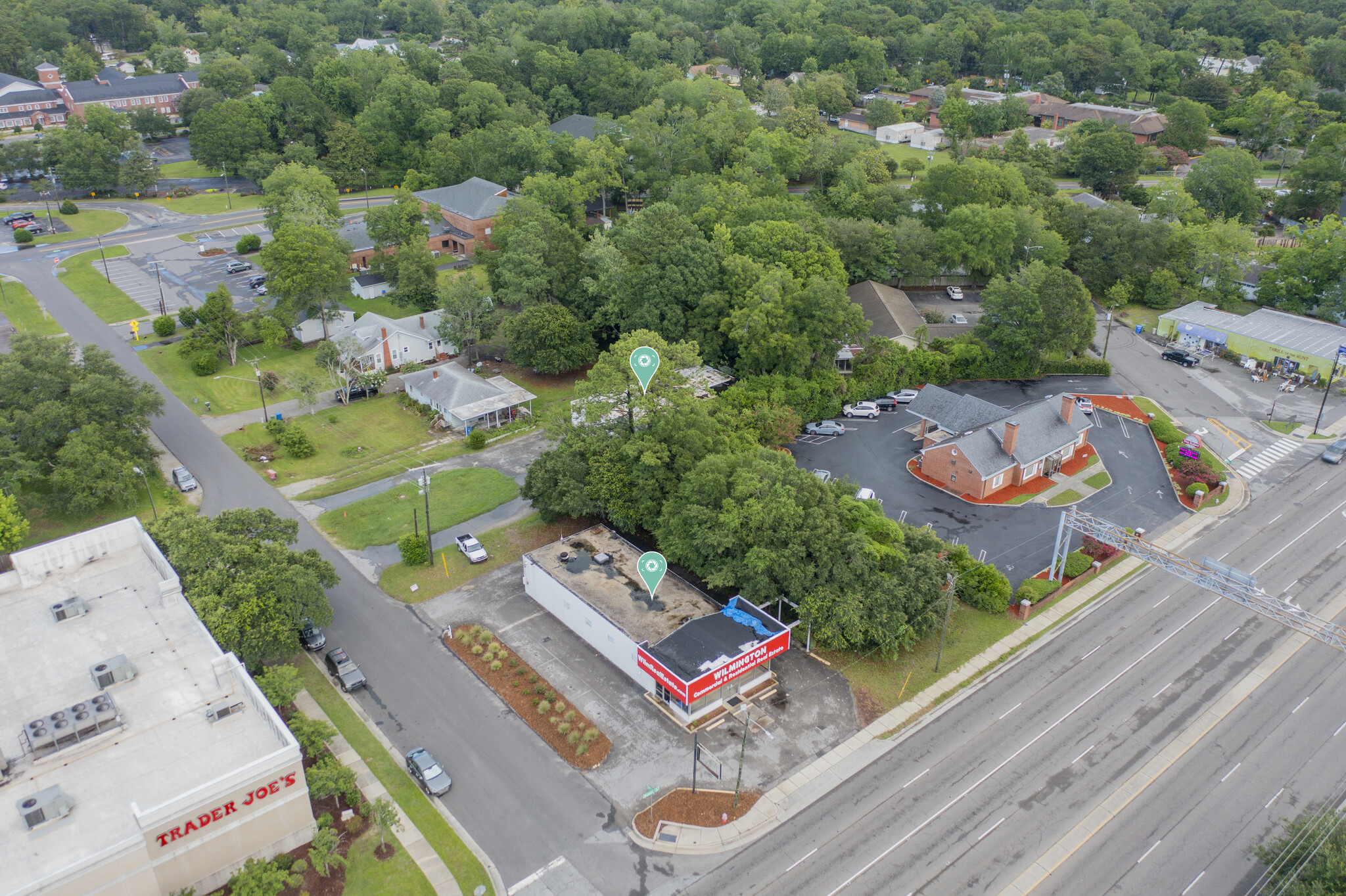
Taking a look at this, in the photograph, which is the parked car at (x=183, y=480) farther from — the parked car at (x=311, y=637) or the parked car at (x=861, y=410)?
the parked car at (x=861, y=410)

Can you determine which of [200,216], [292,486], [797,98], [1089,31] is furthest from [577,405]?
[1089,31]

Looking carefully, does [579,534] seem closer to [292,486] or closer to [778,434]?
[778,434]

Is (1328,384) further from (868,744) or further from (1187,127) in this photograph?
(1187,127)

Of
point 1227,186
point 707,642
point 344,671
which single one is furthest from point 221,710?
point 1227,186

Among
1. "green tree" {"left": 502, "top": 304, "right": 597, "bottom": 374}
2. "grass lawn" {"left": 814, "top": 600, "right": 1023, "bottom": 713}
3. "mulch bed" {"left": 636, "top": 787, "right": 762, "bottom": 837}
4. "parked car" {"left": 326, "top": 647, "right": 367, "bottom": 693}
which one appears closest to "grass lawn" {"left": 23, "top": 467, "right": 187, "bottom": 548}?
"parked car" {"left": 326, "top": 647, "right": 367, "bottom": 693}

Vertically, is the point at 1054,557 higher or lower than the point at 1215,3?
lower

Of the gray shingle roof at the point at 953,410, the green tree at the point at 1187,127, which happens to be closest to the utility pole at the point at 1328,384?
the gray shingle roof at the point at 953,410
